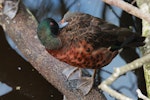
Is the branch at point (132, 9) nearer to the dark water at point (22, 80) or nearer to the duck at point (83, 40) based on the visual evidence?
the duck at point (83, 40)

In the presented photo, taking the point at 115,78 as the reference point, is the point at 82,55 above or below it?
below

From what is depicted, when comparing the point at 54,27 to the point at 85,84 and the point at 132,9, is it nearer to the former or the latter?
the point at 85,84

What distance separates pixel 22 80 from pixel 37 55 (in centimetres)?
38

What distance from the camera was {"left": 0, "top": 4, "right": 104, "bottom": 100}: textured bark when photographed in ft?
6.88

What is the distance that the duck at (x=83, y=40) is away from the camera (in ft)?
5.57

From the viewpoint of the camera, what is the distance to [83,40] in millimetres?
1707

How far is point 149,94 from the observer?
218 centimetres

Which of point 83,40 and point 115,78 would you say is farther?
point 83,40

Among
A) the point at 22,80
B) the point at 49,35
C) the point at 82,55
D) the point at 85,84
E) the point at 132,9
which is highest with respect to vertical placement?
the point at 132,9

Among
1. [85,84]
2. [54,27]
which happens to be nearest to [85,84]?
[85,84]

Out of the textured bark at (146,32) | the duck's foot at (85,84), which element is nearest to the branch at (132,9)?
the duck's foot at (85,84)

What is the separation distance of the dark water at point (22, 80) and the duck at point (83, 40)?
77 centimetres

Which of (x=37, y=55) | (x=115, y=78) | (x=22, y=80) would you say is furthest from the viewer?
(x=22, y=80)

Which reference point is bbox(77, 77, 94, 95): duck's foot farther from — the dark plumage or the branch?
the branch
